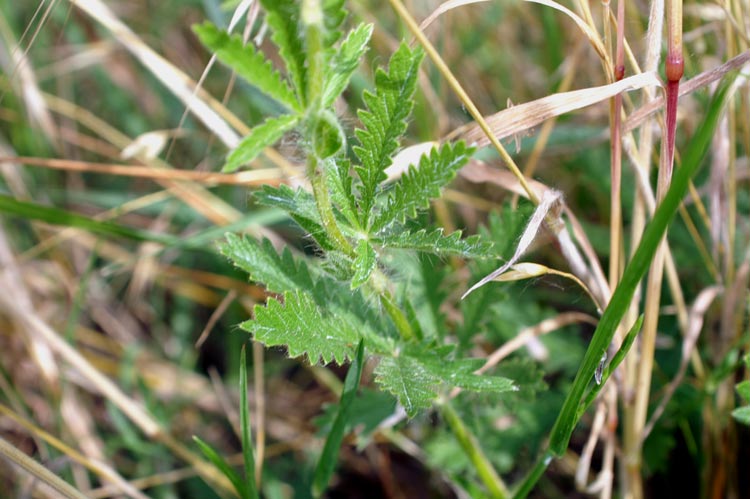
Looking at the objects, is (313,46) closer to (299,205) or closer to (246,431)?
(299,205)

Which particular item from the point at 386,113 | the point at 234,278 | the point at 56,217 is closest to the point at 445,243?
the point at 386,113

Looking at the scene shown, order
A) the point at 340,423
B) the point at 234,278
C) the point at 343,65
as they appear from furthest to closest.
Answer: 1. the point at 234,278
2. the point at 340,423
3. the point at 343,65

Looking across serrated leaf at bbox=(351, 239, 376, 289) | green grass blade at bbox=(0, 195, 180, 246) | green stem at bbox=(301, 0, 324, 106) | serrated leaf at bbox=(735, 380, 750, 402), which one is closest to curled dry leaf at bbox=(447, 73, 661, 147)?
serrated leaf at bbox=(351, 239, 376, 289)

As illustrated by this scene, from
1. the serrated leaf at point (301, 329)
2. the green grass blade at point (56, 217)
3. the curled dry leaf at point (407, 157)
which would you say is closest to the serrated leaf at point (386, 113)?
the serrated leaf at point (301, 329)

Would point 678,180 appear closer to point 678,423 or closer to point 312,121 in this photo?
point 312,121

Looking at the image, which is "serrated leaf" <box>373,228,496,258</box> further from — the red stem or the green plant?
the red stem
